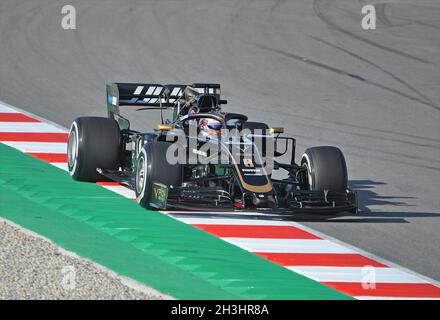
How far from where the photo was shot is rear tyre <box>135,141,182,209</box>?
11.7 meters

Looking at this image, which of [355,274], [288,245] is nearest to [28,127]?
[288,245]

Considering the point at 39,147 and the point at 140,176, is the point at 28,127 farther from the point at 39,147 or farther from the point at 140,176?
the point at 140,176

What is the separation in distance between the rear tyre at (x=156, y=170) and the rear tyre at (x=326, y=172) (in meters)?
1.47

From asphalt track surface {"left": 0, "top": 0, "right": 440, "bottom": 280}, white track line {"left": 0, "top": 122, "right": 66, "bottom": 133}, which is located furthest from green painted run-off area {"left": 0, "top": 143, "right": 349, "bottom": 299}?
white track line {"left": 0, "top": 122, "right": 66, "bottom": 133}

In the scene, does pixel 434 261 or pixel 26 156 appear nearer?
pixel 434 261

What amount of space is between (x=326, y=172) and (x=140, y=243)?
2500 millimetres

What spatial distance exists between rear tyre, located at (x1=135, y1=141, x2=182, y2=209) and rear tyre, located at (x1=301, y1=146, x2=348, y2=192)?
1.47 meters

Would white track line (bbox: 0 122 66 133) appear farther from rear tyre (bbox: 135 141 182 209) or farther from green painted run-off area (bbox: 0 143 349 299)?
rear tyre (bbox: 135 141 182 209)

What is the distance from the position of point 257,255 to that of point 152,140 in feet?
8.44

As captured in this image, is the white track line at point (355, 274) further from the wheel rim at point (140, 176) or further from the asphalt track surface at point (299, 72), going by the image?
the wheel rim at point (140, 176)

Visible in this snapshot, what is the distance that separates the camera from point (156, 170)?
11719mm
